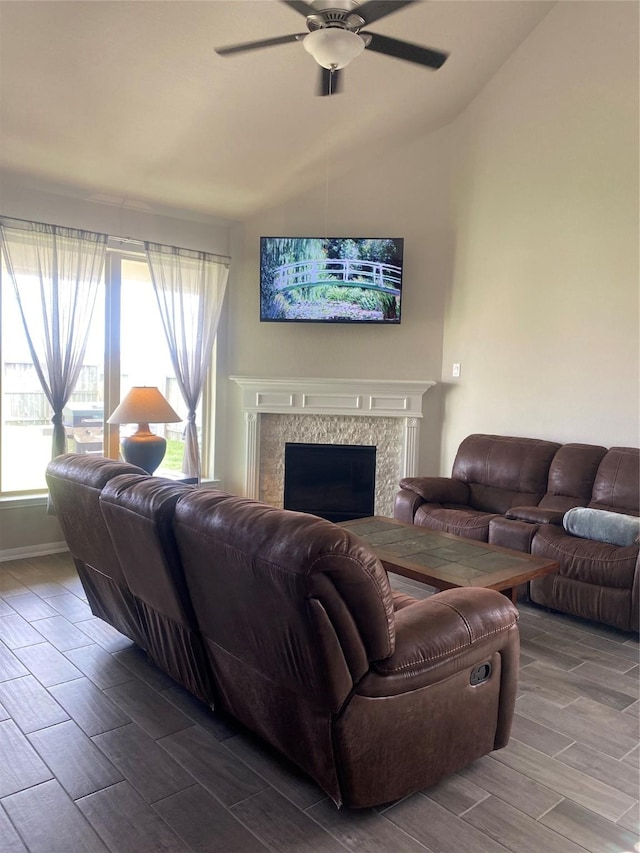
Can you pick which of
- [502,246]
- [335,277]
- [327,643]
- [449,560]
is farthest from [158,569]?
[502,246]

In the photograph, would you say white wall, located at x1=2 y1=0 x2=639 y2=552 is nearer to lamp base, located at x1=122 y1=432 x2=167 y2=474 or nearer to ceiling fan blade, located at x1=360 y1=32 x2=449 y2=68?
lamp base, located at x1=122 y1=432 x2=167 y2=474

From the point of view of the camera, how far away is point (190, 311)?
18.0ft

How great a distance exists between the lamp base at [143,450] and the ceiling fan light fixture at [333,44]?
270cm

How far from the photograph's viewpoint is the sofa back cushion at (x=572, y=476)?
170 inches

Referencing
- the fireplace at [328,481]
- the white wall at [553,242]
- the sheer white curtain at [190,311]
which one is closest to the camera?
the white wall at [553,242]

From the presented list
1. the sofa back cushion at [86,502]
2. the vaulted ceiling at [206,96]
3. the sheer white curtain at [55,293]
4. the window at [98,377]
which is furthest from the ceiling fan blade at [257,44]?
the window at [98,377]

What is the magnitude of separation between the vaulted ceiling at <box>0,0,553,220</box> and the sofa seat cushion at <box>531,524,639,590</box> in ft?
10.9

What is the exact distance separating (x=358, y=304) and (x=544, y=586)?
2.87m

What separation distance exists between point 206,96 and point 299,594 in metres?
3.57

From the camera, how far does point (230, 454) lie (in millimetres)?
5949

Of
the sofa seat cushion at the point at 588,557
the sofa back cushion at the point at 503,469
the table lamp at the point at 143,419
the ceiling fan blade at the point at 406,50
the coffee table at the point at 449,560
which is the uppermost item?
the ceiling fan blade at the point at 406,50

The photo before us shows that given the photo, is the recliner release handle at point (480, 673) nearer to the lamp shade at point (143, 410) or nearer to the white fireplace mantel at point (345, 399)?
the lamp shade at point (143, 410)

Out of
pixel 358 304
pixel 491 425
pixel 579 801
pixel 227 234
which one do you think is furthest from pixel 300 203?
pixel 579 801

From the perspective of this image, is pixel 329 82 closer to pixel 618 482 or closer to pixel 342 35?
pixel 342 35
